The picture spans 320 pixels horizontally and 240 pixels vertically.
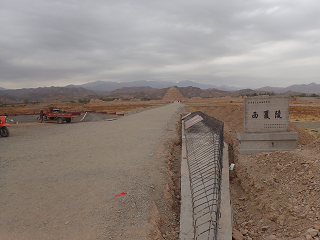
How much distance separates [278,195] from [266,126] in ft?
11.5

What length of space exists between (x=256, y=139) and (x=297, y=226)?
3968mm

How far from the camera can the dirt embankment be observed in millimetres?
3480

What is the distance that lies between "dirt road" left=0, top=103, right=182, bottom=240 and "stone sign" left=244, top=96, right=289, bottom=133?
10.8ft

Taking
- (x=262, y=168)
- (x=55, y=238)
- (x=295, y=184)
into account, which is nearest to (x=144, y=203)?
(x=55, y=238)

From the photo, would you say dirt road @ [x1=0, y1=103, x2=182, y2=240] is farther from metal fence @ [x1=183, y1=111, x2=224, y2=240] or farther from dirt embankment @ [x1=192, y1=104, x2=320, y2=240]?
dirt embankment @ [x1=192, y1=104, x2=320, y2=240]

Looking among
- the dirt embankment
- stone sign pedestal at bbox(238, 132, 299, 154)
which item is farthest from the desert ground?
stone sign pedestal at bbox(238, 132, 299, 154)

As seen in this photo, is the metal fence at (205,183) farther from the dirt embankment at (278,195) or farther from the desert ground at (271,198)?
the dirt embankment at (278,195)

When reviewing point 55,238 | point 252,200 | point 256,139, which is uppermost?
point 256,139

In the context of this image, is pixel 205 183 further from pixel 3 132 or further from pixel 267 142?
pixel 3 132

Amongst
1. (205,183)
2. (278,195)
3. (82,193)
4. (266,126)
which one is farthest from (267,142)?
(82,193)

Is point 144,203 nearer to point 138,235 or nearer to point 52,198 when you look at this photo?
point 138,235

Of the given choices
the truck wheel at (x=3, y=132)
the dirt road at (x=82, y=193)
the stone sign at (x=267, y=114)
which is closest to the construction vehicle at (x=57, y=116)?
the truck wheel at (x=3, y=132)

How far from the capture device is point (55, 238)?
315 cm

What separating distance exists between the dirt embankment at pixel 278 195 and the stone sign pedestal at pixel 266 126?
2.55 ft
